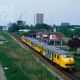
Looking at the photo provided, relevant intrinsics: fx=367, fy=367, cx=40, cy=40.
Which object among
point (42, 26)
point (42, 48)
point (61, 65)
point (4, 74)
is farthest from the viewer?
point (42, 26)

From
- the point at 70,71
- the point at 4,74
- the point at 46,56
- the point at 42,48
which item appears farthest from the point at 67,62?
the point at 42,48

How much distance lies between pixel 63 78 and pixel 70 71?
3542 mm

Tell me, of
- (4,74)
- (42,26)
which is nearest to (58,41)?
(4,74)

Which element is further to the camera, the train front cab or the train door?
→ the train door

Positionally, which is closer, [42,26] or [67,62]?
[67,62]

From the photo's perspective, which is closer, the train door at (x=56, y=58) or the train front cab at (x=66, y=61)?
the train front cab at (x=66, y=61)

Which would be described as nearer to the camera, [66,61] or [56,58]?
[66,61]

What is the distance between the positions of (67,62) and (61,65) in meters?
1.06

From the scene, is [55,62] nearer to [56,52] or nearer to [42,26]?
[56,52]

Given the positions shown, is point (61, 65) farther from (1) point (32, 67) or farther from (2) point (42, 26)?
(2) point (42, 26)

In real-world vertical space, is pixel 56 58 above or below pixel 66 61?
below

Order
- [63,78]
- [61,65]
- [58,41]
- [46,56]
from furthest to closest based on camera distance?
1. [58,41]
2. [46,56]
3. [61,65]
4. [63,78]

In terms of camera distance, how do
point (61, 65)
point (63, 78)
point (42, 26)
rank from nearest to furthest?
1. point (63, 78)
2. point (61, 65)
3. point (42, 26)

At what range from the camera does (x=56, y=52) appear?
31.0 metres
